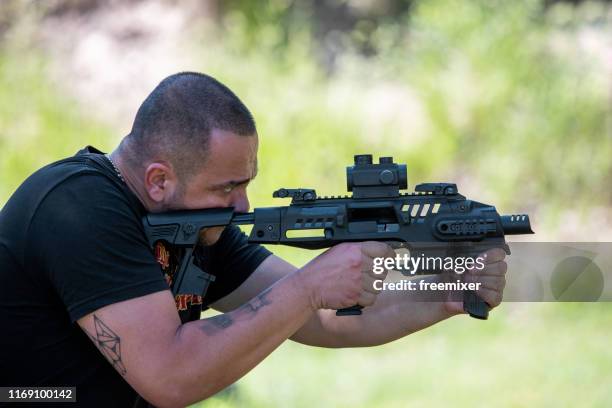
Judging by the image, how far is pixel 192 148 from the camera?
10.6 ft

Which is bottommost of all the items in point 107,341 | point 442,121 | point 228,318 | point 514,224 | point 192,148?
point 107,341

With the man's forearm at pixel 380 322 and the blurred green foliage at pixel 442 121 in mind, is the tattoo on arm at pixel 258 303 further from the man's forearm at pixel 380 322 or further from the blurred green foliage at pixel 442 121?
the blurred green foliage at pixel 442 121

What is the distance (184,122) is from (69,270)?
0.65 meters

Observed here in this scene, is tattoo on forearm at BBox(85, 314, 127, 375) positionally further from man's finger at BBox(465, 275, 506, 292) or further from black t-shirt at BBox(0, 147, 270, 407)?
man's finger at BBox(465, 275, 506, 292)

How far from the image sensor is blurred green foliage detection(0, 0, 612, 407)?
21.3 feet

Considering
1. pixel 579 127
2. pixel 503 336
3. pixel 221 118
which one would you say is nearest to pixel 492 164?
pixel 579 127

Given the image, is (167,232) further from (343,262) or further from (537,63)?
(537,63)

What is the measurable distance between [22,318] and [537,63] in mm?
5977

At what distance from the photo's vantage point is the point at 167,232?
3.22m

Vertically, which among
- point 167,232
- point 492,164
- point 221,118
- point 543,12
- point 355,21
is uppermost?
point 355,21

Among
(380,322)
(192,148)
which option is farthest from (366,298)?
(192,148)

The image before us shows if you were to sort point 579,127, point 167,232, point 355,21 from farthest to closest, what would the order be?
point 355,21 < point 579,127 < point 167,232

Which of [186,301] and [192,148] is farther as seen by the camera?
[186,301]

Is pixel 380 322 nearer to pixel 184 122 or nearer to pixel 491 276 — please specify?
pixel 491 276
